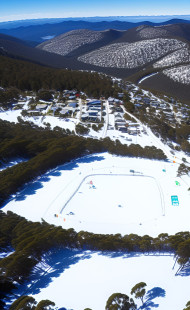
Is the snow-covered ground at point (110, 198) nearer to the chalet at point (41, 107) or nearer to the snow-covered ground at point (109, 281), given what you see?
the snow-covered ground at point (109, 281)

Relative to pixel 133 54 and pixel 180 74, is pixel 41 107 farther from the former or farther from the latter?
pixel 133 54

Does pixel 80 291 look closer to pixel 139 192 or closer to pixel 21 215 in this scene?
pixel 21 215

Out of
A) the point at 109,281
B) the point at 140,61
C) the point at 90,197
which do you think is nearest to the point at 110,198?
the point at 90,197

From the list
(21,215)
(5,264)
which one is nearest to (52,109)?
(21,215)

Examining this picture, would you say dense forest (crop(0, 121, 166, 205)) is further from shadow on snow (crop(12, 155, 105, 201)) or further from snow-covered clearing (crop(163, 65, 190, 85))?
snow-covered clearing (crop(163, 65, 190, 85))

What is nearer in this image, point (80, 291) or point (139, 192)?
point (80, 291)

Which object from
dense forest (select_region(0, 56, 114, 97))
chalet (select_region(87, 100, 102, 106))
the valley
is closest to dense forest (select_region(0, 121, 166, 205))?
the valley
